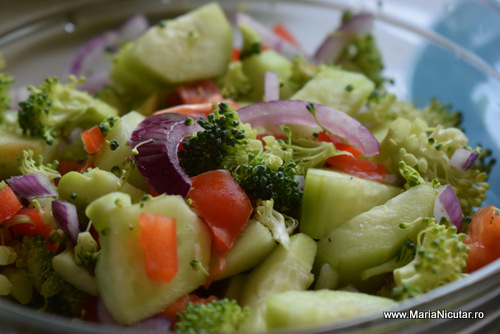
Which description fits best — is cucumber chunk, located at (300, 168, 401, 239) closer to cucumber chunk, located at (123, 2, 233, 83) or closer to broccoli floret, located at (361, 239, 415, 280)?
broccoli floret, located at (361, 239, 415, 280)

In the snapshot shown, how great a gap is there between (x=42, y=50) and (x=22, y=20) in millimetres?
157

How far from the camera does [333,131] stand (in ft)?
4.93

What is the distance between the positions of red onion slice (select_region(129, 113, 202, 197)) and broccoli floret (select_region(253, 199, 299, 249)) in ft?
0.60

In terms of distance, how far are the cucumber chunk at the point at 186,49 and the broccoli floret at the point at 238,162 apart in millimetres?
568

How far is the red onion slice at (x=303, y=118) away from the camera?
150 centimetres

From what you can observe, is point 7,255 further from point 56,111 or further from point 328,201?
point 328,201

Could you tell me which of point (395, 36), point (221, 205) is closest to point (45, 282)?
point (221, 205)

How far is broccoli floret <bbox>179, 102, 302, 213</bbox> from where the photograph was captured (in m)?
1.31

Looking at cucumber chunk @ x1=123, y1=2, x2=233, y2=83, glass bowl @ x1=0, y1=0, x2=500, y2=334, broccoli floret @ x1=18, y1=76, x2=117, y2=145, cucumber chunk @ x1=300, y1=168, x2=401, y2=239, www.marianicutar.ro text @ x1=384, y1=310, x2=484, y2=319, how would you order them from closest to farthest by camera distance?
www.marianicutar.ro text @ x1=384, y1=310, x2=484, y2=319 < cucumber chunk @ x1=300, y1=168, x2=401, y2=239 < broccoli floret @ x1=18, y1=76, x2=117, y2=145 < cucumber chunk @ x1=123, y1=2, x2=233, y2=83 < glass bowl @ x1=0, y1=0, x2=500, y2=334

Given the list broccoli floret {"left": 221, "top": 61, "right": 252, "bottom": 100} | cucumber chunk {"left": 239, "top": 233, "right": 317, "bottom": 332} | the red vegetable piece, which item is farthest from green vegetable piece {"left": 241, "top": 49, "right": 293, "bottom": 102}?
cucumber chunk {"left": 239, "top": 233, "right": 317, "bottom": 332}

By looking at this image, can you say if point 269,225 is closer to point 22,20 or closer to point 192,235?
point 192,235

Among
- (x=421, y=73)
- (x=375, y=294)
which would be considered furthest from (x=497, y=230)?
(x=421, y=73)

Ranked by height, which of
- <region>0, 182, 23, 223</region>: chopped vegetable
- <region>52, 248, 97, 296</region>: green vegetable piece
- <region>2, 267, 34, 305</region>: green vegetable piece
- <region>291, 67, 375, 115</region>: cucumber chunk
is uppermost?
<region>291, 67, 375, 115</region>: cucumber chunk

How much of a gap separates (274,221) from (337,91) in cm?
60
